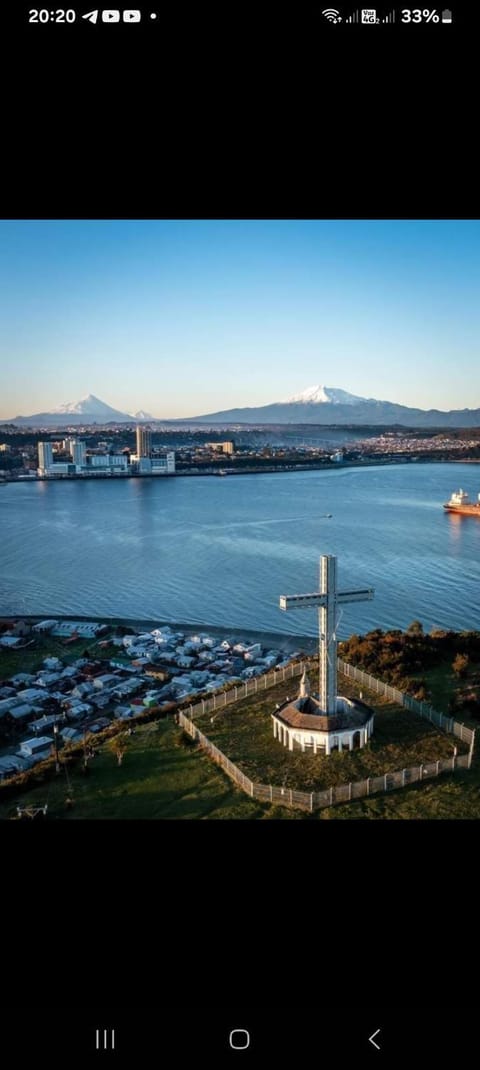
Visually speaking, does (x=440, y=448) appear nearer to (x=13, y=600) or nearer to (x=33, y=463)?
(x=33, y=463)

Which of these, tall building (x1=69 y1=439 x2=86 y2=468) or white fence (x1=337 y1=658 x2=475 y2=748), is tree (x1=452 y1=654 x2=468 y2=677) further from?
tall building (x1=69 y1=439 x2=86 y2=468)

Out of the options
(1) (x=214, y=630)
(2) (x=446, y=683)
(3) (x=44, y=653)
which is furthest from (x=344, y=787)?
(1) (x=214, y=630)

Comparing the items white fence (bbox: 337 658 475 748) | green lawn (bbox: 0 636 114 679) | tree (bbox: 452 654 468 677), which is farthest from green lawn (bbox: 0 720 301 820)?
green lawn (bbox: 0 636 114 679)

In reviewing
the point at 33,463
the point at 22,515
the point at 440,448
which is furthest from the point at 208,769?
the point at 440,448
